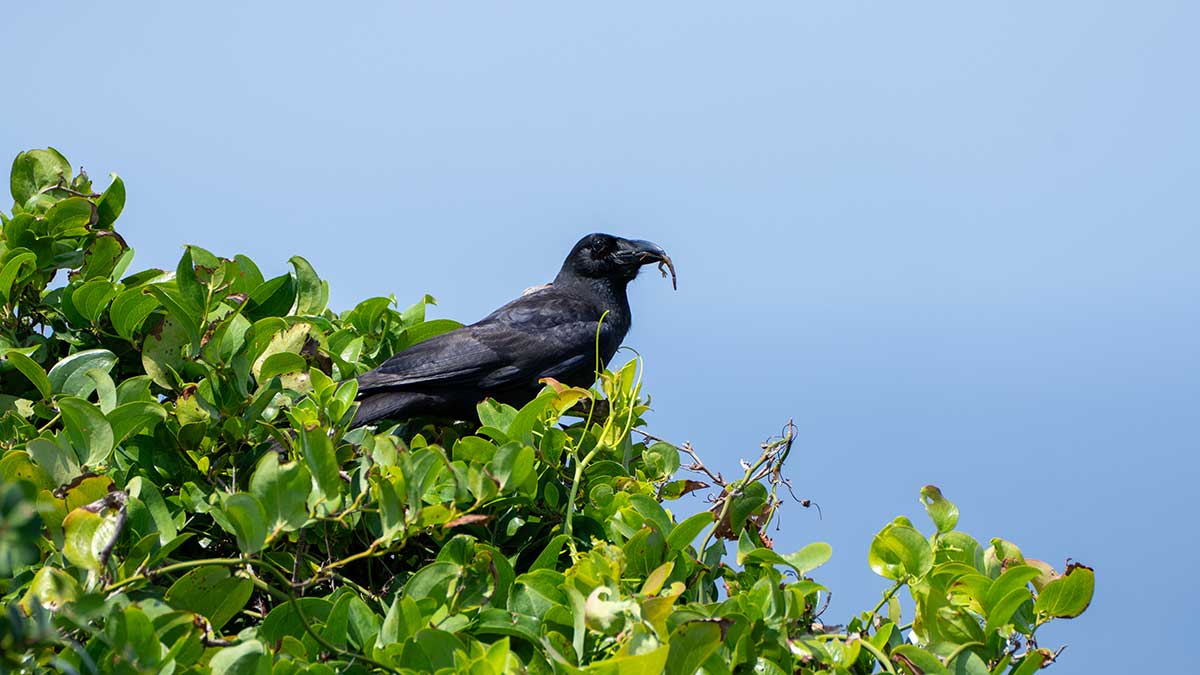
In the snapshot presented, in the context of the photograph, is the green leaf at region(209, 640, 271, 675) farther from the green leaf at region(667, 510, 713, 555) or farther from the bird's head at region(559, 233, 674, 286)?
the bird's head at region(559, 233, 674, 286)

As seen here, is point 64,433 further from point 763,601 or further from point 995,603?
point 995,603

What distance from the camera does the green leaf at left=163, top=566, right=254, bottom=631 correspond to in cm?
197

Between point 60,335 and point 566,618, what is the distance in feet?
5.35

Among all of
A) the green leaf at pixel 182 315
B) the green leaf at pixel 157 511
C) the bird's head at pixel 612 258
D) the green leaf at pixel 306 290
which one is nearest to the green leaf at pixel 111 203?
the green leaf at pixel 306 290

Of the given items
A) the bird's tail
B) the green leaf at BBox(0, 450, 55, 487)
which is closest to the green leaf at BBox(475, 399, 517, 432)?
the green leaf at BBox(0, 450, 55, 487)

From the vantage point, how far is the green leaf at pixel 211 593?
197 cm

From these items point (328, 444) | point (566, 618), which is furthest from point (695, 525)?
point (328, 444)

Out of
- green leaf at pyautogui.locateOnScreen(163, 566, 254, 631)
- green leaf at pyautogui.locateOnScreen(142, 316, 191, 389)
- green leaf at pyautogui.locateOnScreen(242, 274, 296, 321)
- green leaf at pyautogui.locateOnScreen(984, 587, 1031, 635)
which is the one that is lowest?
green leaf at pyautogui.locateOnScreen(163, 566, 254, 631)

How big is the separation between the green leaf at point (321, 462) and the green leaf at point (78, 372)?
3.06ft

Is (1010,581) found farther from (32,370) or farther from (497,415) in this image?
(32,370)

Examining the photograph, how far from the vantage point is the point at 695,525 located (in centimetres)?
236

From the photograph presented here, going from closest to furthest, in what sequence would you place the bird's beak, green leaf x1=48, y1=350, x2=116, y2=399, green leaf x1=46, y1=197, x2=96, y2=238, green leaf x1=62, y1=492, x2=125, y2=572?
green leaf x1=62, y1=492, x2=125, y2=572
green leaf x1=48, y1=350, x2=116, y2=399
green leaf x1=46, y1=197, x2=96, y2=238
the bird's beak

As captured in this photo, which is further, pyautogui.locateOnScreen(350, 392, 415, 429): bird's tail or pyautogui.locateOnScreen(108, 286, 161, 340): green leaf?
pyautogui.locateOnScreen(350, 392, 415, 429): bird's tail

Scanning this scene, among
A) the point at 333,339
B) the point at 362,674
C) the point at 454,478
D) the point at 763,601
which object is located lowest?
the point at 362,674
